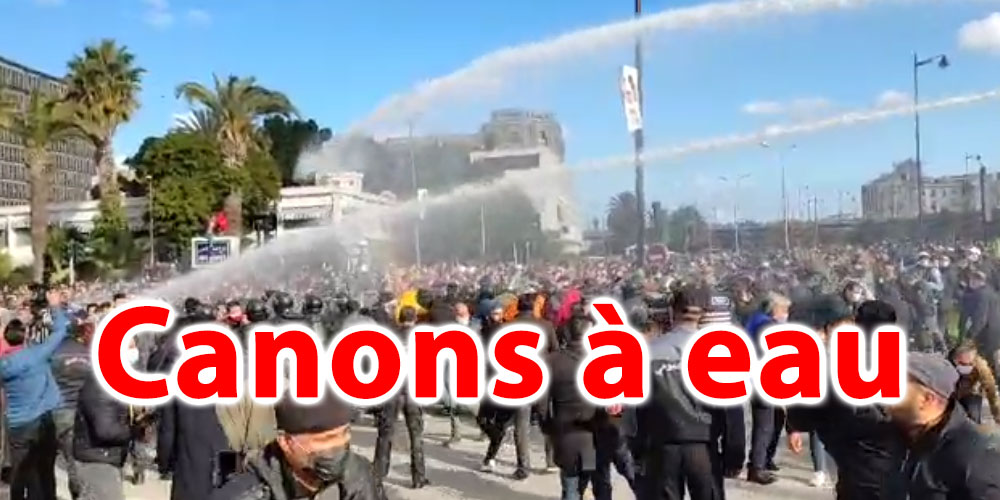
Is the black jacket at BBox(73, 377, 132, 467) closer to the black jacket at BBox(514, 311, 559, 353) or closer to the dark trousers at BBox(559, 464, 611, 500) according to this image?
the dark trousers at BBox(559, 464, 611, 500)

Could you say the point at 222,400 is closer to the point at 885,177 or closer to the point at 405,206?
the point at 405,206

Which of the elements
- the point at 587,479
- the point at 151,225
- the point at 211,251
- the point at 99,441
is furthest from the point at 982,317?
the point at 151,225

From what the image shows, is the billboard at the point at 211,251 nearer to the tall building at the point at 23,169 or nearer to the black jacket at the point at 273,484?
the black jacket at the point at 273,484

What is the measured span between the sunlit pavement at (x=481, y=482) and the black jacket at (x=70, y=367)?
225 cm

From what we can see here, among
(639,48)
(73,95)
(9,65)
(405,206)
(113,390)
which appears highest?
(9,65)

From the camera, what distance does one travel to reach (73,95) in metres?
47.2

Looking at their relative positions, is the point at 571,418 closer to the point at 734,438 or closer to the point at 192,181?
the point at 734,438

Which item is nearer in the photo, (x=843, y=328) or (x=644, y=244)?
(x=843, y=328)

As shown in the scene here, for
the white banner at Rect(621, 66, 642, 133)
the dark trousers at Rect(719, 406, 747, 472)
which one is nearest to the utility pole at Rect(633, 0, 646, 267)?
the white banner at Rect(621, 66, 642, 133)

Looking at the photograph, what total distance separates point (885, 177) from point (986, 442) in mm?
18140

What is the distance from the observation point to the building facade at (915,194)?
20641 mm

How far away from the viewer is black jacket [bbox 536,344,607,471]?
841 cm

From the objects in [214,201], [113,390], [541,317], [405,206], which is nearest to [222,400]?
[113,390]

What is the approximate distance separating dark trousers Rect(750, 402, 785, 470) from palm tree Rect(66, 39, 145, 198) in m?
40.4
